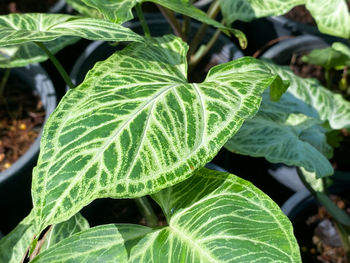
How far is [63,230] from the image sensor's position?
0.86m

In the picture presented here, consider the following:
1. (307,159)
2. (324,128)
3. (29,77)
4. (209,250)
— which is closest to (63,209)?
(209,250)

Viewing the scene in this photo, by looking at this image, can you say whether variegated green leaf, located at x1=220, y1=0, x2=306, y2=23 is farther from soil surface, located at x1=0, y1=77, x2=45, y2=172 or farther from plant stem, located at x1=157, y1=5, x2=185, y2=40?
soil surface, located at x1=0, y1=77, x2=45, y2=172

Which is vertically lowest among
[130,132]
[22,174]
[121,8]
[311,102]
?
[22,174]

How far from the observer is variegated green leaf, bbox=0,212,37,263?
0.89 meters

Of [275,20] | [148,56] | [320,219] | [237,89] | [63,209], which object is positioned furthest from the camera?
[275,20]

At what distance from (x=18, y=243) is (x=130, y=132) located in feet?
→ 1.49

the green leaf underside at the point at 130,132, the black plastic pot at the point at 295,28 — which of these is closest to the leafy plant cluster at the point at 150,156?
the green leaf underside at the point at 130,132

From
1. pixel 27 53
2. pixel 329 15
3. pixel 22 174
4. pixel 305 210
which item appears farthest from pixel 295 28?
pixel 22 174

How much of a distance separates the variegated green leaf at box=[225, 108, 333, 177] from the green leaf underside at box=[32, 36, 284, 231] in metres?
0.22

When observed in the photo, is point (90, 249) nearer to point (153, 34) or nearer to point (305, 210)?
point (305, 210)

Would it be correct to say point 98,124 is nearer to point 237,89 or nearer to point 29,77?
point 237,89

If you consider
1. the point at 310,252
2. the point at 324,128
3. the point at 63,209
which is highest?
the point at 63,209

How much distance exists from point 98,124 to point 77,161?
67 millimetres

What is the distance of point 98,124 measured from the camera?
0.62 metres
